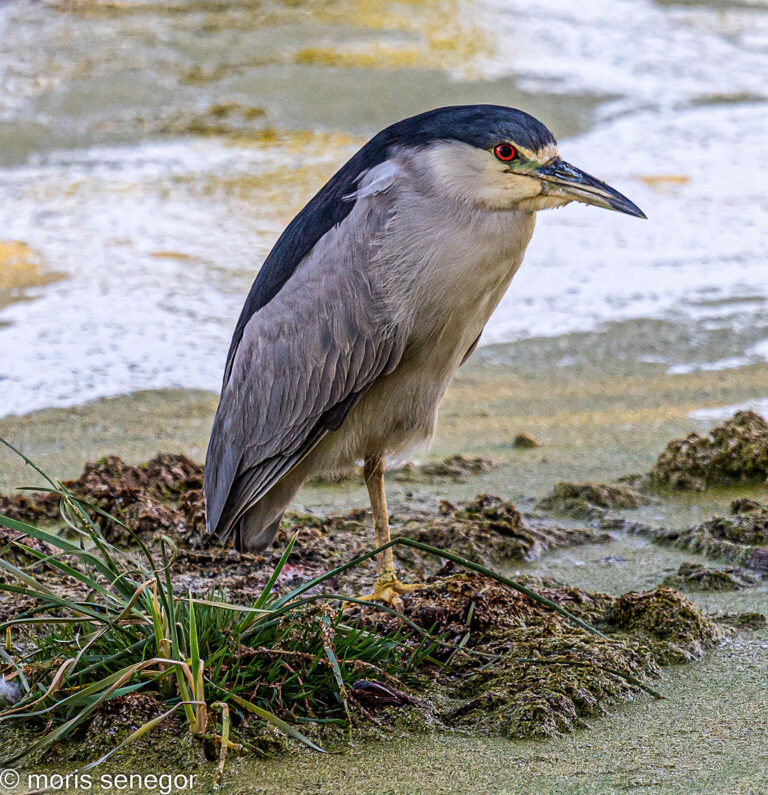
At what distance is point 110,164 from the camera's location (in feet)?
30.1

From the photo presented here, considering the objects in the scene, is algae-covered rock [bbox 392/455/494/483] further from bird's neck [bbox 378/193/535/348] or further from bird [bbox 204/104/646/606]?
bird's neck [bbox 378/193/535/348]

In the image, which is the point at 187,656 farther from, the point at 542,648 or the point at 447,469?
the point at 447,469

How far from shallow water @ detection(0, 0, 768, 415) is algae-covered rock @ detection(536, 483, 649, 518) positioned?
6.41ft

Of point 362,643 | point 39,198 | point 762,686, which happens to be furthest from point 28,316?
point 762,686

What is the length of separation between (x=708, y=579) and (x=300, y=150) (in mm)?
7314

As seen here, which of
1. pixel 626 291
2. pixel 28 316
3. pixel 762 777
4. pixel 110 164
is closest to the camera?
pixel 762 777

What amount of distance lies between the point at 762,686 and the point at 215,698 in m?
1.25

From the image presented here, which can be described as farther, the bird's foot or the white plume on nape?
the bird's foot

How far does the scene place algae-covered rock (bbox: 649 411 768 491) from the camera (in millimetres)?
4152

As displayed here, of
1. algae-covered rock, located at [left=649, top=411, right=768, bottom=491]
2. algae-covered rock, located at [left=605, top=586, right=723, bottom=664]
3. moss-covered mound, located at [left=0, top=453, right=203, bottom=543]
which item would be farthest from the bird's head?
algae-covered rock, located at [left=649, top=411, right=768, bottom=491]

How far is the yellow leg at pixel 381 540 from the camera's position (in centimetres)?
309

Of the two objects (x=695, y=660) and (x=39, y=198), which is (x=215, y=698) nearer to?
(x=695, y=660)

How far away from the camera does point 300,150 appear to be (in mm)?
9766

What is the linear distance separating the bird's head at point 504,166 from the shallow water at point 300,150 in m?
2.95
